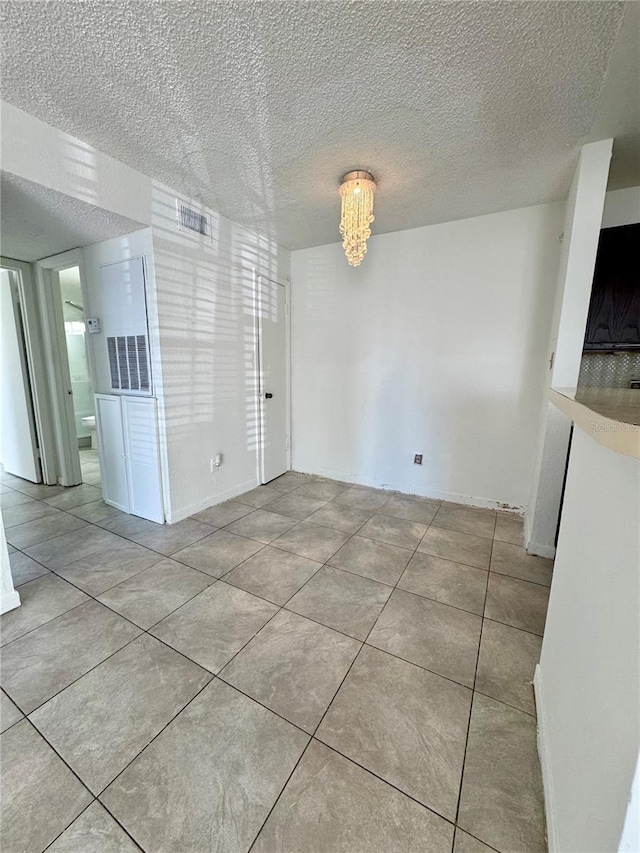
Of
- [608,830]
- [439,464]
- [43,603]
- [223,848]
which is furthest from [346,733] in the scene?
[439,464]

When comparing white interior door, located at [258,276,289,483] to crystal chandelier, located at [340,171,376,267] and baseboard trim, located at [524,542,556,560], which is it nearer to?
crystal chandelier, located at [340,171,376,267]

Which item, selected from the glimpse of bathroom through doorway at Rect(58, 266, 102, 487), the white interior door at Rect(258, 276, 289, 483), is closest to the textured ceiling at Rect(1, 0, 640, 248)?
the white interior door at Rect(258, 276, 289, 483)

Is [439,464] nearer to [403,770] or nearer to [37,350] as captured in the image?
[403,770]

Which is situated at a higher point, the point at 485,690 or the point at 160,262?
the point at 160,262

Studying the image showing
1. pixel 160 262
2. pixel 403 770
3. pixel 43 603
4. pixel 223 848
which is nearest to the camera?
pixel 223 848

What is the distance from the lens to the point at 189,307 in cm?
258

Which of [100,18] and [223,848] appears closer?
[223,848]

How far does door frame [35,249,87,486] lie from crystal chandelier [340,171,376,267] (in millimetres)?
2428

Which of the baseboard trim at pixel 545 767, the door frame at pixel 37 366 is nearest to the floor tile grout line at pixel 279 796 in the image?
the baseboard trim at pixel 545 767

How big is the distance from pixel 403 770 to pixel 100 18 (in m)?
2.78

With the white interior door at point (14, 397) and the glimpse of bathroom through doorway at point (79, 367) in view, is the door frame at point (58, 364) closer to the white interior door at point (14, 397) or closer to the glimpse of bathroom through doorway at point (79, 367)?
the white interior door at point (14, 397)

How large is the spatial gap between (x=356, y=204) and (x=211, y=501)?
258 centimetres

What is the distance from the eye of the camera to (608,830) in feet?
1.80

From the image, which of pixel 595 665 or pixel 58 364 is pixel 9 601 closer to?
pixel 58 364
